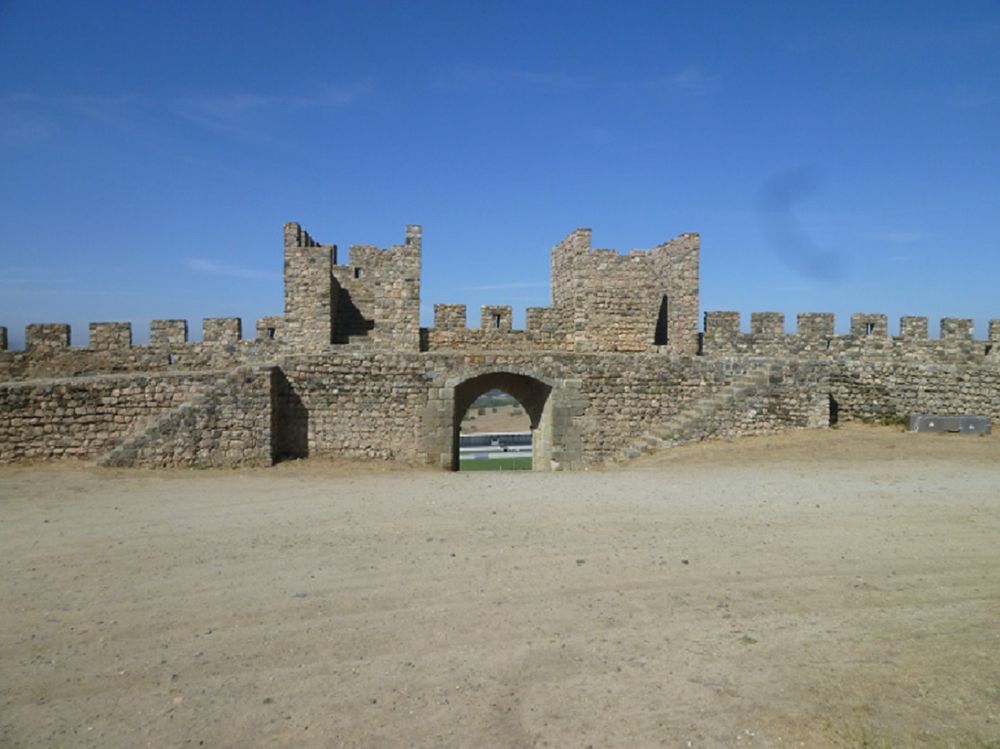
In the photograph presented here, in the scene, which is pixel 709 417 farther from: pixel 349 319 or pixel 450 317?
pixel 349 319

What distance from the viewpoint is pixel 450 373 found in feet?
42.4

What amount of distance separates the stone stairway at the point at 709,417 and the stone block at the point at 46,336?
41.3 ft

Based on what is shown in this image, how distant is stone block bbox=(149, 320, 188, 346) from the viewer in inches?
595

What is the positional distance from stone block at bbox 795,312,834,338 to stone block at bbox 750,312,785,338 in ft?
2.19

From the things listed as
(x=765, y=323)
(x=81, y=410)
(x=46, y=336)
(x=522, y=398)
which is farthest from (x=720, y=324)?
(x=46, y=336)

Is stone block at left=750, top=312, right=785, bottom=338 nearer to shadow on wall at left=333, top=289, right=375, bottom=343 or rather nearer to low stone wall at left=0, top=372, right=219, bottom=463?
shadow on wall at left=333, top=289, right=375, bottom=343

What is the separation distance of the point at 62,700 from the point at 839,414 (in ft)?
51.7

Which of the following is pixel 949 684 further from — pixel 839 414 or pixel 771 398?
pixel 839 414

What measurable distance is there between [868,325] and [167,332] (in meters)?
17.3

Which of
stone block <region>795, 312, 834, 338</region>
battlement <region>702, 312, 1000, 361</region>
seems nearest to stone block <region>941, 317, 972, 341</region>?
battlement <region>702, 312, 1000, 361</region>

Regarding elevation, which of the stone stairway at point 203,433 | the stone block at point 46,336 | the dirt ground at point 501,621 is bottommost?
the dirt ground at point 501,621

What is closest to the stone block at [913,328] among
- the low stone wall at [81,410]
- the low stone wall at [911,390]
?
the low stone wall at [911,390]

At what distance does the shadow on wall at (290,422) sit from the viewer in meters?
12.4

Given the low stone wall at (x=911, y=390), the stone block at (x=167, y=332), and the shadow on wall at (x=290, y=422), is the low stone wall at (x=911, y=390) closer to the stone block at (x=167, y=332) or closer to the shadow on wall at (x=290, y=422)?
the shadow on wall at (x=290, y=422)
